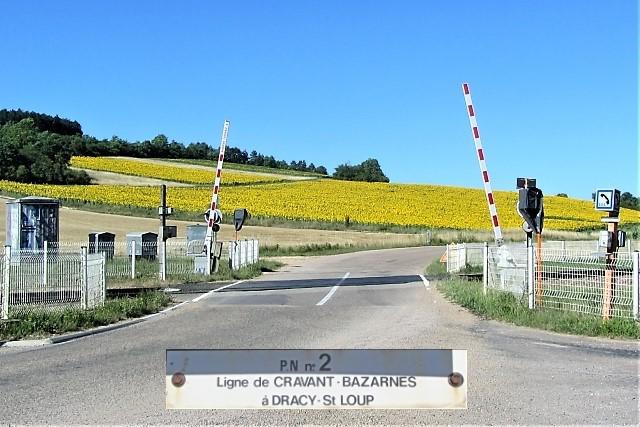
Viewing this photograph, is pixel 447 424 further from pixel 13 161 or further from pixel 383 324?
pixel 13 161

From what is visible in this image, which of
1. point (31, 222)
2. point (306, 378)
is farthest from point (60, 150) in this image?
point (306, 378)

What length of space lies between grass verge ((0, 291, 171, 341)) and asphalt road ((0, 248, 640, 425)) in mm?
724

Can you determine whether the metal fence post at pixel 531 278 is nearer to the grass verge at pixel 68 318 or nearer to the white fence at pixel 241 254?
the grass verge at pixel 68 318

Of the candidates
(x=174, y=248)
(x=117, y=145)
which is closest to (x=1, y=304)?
(x=174, y=248)

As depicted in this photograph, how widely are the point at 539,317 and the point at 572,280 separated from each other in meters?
1.15

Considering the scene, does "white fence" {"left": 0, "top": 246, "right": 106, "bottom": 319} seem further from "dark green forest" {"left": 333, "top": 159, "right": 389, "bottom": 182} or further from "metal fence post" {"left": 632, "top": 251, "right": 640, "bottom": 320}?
"dark green forest" {"left": 333, "top": 159, "right": 389, "bottom": 182}

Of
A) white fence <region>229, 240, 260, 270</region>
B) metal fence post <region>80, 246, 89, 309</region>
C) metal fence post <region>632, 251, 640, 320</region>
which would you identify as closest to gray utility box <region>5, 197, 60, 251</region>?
white fence <region>229, 240, 260, 270</region>

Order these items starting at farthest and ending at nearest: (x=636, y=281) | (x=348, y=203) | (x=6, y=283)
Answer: (x=348, y=203)
(x=6, y=283)
(x=636, y=281)

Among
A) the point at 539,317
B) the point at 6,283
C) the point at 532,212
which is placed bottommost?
the point at 539,317

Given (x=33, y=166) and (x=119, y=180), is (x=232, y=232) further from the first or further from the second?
(x=33, y=166)

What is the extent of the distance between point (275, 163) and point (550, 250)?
12303cm

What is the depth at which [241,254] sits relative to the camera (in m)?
31.1

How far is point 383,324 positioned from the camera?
13.0 meters

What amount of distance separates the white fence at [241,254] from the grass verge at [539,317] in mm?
14369
